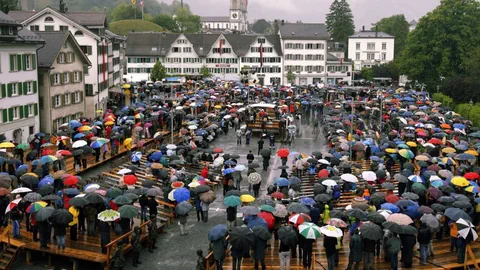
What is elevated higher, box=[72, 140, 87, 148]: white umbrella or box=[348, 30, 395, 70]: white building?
box=[348, 30, 395, 70]: white building

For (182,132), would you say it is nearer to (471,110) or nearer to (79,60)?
(79,60)

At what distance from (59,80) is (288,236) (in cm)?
3801

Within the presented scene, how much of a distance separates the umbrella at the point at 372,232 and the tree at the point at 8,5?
71.3 metres

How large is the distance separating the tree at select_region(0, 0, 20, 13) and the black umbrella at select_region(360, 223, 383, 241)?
71.3 meters

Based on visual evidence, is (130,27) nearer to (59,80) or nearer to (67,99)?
(67,99)

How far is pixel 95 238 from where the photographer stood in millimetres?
23016

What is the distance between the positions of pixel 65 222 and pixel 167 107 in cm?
3475

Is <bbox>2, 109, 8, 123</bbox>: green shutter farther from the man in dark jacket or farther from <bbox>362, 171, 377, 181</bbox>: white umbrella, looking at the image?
the man in dark jacket

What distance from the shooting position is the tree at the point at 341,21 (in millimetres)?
146625

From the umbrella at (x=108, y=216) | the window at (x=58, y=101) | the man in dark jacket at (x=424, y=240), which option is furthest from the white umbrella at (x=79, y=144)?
the man in dark jacket at (x=424, y=240)

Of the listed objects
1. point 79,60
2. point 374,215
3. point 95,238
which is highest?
point 79,60

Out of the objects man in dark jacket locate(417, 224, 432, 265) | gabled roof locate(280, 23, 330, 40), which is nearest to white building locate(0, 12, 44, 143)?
man in dark jacket locate(417, 224, 432, 265)

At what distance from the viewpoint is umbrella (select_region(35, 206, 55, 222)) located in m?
20.9

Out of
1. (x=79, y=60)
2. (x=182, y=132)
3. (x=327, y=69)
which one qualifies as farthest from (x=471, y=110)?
(x=327, y=69)
